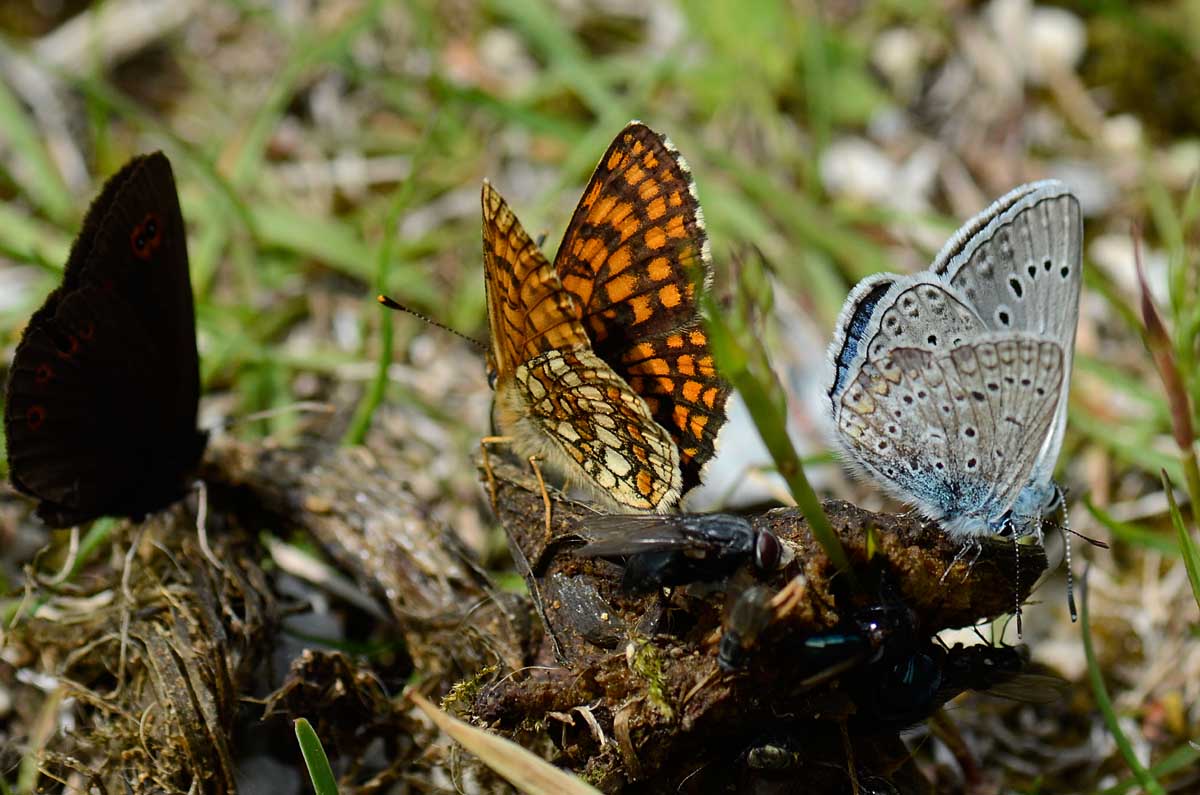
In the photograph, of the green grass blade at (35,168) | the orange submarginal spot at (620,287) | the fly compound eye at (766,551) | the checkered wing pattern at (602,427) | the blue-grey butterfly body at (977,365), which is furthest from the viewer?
the green grass blade at (35,168)

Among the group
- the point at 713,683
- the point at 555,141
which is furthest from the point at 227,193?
the point at 713,683

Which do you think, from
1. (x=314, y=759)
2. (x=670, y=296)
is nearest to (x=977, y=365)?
(x=670, y=296)

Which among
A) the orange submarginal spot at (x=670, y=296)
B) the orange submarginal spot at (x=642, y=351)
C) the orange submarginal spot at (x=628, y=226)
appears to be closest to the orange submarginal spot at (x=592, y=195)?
the orange submarginal spot at (x=628, y=226)

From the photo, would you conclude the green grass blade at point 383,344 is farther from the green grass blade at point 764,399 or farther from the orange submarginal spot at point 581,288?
the green grass blade at point 764,399

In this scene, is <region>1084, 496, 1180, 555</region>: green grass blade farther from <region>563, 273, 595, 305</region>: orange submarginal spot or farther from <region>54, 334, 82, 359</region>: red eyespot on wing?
<region>54, 334, 82, 359</region>: red eyespot on wing

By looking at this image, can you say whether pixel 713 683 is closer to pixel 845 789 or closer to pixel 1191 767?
pixel 845 789
